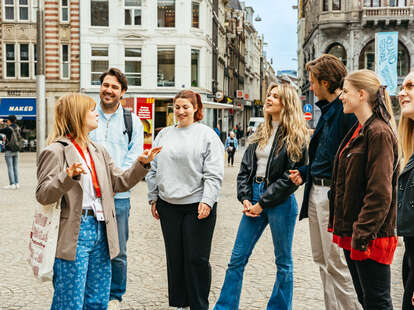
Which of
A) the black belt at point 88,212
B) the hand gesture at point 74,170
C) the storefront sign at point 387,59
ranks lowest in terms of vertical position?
the black belt at point 88,212

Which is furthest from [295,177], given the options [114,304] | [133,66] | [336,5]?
[336,5]

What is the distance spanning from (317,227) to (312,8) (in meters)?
50.6

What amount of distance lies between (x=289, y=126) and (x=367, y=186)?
54.9 inches

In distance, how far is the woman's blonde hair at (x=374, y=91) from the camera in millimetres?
3465

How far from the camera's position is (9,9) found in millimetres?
34594

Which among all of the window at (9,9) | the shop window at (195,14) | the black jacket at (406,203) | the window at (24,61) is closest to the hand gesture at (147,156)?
the black jacket at (406,203)

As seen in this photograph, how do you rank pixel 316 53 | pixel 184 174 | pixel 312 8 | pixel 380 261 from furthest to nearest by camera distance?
1. pixel 312 8
2. pixel 316 53
3. pixel 184 174
4. pixel 380 261

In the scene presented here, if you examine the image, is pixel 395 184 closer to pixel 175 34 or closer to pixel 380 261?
pixel 380 261

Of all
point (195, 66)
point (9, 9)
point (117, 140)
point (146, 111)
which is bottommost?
point (117, 140)

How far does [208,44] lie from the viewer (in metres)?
37.0

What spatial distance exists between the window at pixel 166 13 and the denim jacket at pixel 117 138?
29956 mm

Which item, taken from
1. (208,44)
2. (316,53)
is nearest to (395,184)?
(208,44)

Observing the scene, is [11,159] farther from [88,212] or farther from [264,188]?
[88,212]

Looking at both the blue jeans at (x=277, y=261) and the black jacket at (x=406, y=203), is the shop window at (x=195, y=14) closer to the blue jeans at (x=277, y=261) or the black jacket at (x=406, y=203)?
the blue jeans at (x=277, y=261)
